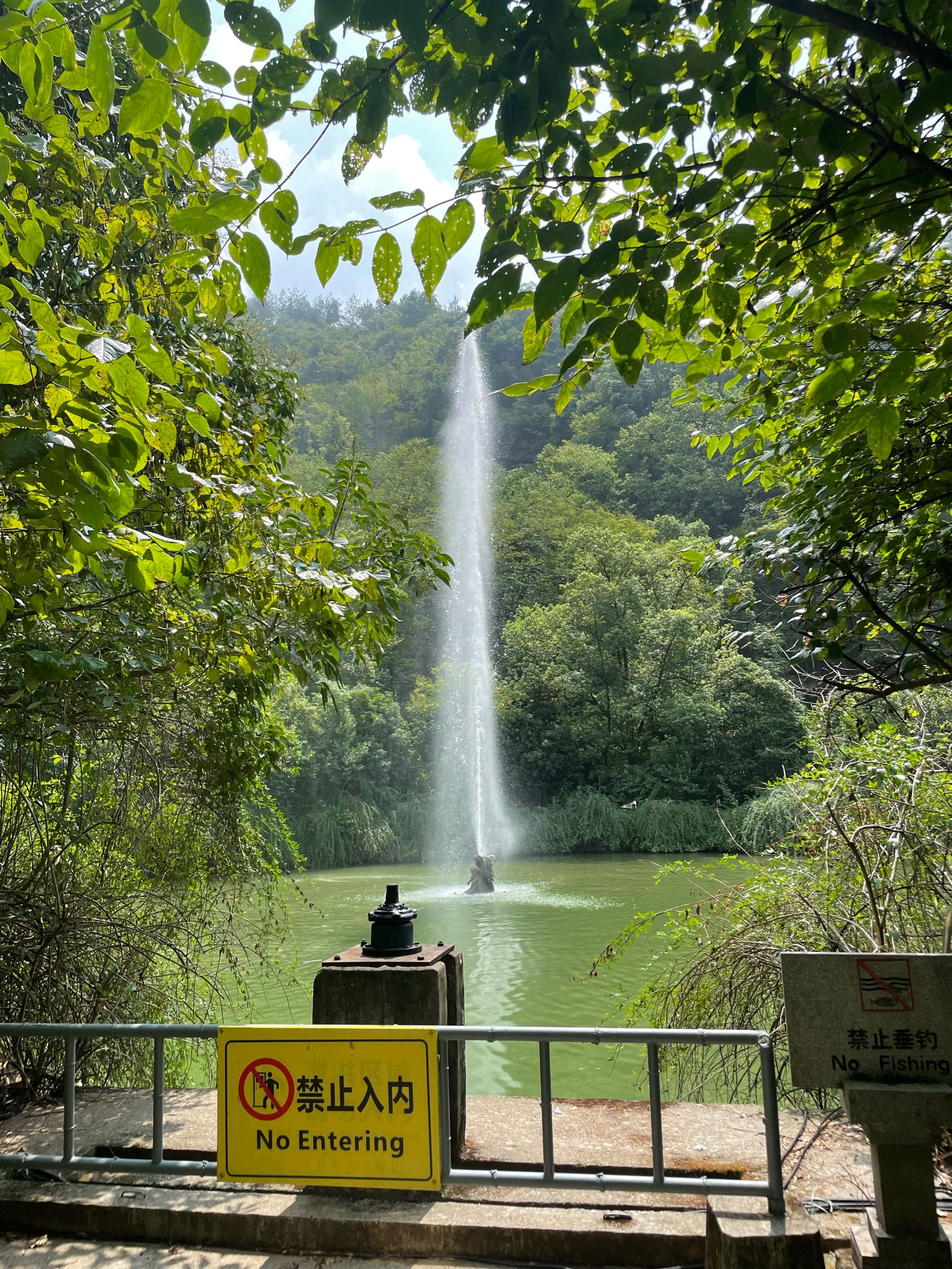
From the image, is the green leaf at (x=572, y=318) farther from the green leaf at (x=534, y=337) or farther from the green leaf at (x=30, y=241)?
the green leaf at (x=30, y=241)

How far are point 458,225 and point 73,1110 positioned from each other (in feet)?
11.2

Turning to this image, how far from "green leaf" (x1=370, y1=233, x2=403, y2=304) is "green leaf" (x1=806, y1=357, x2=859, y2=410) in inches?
38.9

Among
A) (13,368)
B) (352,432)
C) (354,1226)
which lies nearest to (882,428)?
(13,368)

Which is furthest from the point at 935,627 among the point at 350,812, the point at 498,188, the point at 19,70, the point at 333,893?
the point at 350,812

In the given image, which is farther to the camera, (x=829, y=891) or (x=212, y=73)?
(x=829, y=891)

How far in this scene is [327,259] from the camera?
2135 millimetres

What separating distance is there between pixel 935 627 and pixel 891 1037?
62.0 inches

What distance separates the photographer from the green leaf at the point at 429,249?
2016mm

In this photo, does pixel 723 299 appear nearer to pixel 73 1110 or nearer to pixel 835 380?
pixel 835 380

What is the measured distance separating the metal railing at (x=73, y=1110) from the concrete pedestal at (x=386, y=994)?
17.3 inches

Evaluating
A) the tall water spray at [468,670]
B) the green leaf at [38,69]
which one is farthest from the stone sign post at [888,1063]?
the tall water spray at [468,670]

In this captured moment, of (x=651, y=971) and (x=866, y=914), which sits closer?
(x=866, y=914)

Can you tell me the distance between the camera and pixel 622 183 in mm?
2523

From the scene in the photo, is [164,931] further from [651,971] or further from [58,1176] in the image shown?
[651,971]
